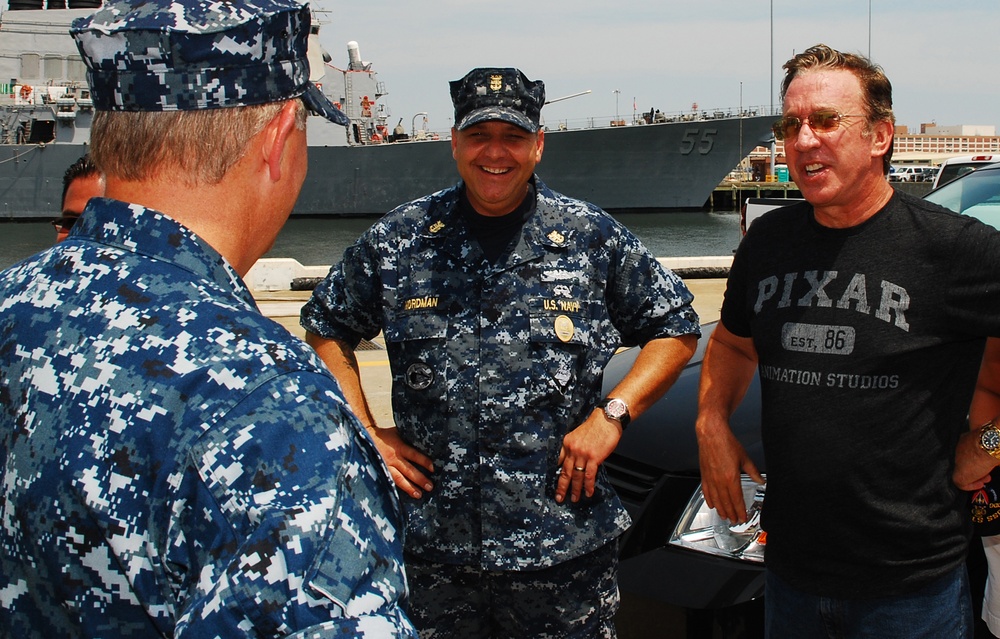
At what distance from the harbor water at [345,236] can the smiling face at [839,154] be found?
22.8 meters

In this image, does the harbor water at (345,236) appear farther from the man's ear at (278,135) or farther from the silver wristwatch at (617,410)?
the man's ear at (278,135)

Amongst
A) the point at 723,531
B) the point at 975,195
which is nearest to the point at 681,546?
the point at 723,531

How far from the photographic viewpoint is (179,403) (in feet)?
2.73

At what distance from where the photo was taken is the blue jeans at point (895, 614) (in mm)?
1722

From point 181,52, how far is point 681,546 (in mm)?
1764

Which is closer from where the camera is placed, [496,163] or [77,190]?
[496,163]

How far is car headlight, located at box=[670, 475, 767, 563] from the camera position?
2.21 meters

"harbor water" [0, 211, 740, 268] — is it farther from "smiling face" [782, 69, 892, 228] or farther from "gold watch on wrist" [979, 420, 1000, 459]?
"gold watch on wrist" [979, 420, 1000, 459]

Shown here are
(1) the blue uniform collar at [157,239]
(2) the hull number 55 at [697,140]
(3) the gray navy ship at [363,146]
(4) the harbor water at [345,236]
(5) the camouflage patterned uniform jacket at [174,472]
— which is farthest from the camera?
(2) the hull number 55 at [697,140]

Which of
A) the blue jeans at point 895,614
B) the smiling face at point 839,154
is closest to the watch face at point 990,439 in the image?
the blue jeans at point 895,614

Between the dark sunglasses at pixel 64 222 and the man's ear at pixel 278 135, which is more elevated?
the man's ear at pixel 278 135

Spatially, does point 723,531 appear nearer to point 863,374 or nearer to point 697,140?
point 863,374

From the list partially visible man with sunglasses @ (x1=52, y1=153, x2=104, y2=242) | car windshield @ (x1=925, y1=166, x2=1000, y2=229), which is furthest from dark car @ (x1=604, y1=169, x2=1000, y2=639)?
partially visible man with sunglasses @ (x1=52, y1=153, x2=104, y2=242)

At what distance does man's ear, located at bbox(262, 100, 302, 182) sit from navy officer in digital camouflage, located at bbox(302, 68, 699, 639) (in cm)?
117
